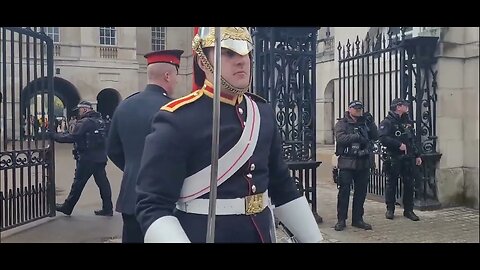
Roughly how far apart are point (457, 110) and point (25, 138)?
4796 millimetres

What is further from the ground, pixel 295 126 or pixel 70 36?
pixel 70 36

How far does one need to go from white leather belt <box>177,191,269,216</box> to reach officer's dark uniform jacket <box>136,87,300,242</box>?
2 cm

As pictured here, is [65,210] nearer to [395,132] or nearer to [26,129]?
[26,129]

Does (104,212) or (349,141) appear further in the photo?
(104,212)

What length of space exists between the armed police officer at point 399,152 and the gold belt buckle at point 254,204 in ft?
13.2

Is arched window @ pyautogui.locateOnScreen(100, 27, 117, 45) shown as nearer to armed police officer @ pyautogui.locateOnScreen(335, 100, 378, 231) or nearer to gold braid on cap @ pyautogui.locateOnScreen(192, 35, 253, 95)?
gold braid on cap @ pyautogui.locateOnScreen(192, 35, 253, 95)

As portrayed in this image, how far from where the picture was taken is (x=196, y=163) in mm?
2006

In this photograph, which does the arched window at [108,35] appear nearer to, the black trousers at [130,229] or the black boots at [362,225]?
the black trousers at [130,229]

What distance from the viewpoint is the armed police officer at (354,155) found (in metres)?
5.50

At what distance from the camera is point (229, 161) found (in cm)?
204

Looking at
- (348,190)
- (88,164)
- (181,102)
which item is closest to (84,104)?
(88,164)

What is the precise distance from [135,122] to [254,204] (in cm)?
134
